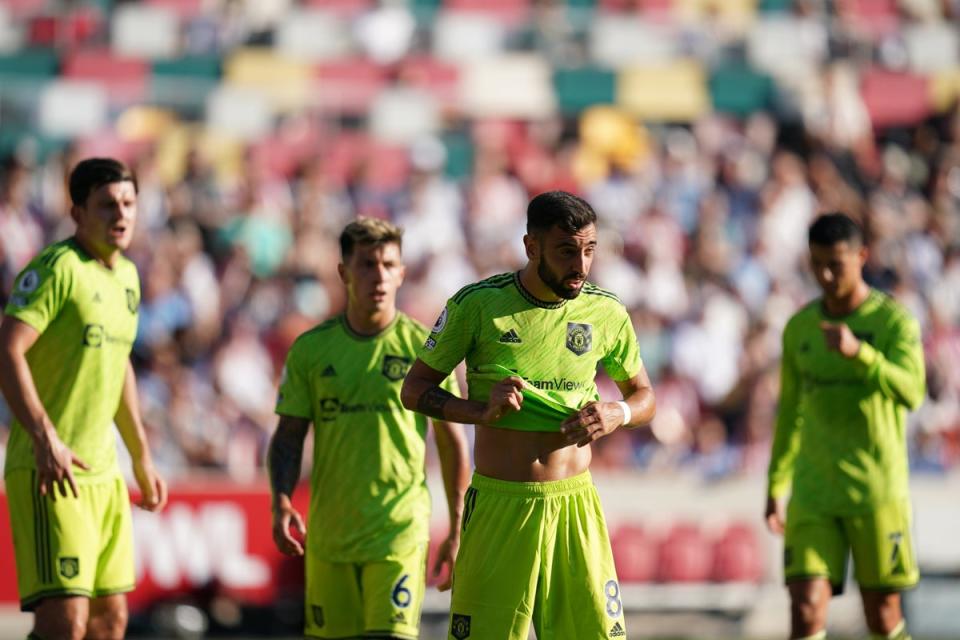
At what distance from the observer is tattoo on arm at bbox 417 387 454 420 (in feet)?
23.4

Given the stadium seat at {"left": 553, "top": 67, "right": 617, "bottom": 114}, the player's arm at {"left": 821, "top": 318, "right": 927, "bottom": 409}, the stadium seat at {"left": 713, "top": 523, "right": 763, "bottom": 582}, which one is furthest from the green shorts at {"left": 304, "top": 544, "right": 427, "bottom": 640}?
the stadium seat at {"left": 553, "top": 67, "right": 617, "bottom": 114}

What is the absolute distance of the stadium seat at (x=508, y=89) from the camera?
21953 mm

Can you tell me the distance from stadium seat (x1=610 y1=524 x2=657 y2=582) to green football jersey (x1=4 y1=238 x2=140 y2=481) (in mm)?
6570

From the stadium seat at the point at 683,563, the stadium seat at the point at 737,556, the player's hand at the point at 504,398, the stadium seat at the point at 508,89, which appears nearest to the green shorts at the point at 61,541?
the player's hand at the point at 504,398

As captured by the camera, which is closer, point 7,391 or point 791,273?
point 7,391

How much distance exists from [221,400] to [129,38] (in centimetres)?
791

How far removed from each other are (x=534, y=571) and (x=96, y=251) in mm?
2951

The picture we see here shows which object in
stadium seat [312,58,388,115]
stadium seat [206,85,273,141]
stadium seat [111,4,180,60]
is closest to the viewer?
stadium seat [206,85,273,141]

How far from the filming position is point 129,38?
21828 millimetres

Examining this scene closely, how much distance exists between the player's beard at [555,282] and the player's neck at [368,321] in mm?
1711

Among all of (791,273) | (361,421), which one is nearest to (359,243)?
(361,421)

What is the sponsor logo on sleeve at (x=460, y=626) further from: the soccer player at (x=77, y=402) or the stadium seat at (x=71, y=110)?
the stadium seat at (x=71, y=110)

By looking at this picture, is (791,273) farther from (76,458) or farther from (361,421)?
(76,458)

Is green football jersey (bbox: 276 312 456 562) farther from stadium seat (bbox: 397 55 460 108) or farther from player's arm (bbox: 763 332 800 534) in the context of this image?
stadium seat (bbox: 397 55 460 108)
